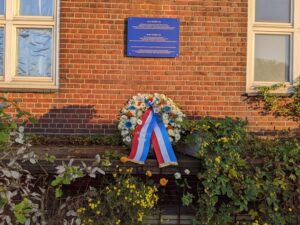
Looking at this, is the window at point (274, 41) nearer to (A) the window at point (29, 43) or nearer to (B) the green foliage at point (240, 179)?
(B) the green foliage at point (240, 179)

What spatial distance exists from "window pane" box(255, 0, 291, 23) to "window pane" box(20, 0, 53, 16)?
2.77m

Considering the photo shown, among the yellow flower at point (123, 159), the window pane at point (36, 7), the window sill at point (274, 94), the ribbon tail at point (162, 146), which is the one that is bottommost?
the yellow flower at point (123, 159)

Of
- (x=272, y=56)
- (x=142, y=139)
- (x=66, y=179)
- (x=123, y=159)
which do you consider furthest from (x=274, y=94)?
(x=66, y=179)

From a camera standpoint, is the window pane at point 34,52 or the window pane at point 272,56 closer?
the window pane at point 34,52

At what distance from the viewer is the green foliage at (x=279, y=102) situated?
5.95 m

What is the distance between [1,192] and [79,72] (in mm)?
2094

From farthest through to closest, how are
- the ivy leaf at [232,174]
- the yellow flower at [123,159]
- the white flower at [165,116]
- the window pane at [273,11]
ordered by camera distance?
the window pane at [273,11]
the white flower at [165,116]
the yellow flower at [123,159]
the ivy leaf at [232,174]

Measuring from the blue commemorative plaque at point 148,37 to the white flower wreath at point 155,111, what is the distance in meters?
0.87

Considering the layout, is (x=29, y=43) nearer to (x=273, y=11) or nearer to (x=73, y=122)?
(x=73, y=122)

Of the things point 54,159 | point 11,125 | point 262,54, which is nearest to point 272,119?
point 262,54

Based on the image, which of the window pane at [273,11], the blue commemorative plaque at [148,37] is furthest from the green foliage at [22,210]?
the window pane at [273,11]

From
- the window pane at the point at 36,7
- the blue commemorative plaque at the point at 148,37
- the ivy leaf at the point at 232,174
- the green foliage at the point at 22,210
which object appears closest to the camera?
the green foliage at the point at 22,210

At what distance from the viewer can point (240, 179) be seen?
466 centimetres

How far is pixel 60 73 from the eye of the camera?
5.97 meters
